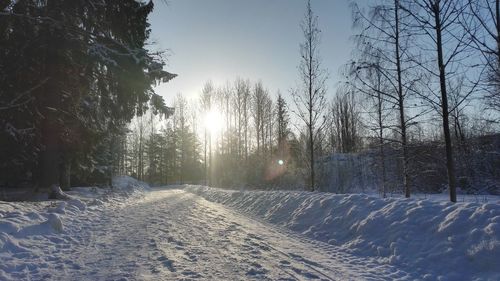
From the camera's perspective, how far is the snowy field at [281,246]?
17.5ft

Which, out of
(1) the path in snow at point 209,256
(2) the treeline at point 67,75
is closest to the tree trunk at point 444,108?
(1) the path in snow at point 209,256

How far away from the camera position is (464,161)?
21.1 m

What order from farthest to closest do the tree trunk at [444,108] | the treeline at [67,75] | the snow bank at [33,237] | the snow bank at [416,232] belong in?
the treeline at [67,75] → the tree trunk at [444,108] → the snow bank at [33,237] → the snow bank at [416,232]

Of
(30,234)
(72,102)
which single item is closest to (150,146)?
(72,102)

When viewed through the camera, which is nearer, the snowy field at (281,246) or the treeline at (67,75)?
the snowy field at (281,246)

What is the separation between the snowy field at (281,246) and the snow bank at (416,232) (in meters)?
0.02

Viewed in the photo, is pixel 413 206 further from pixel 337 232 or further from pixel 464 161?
pixel 464 161

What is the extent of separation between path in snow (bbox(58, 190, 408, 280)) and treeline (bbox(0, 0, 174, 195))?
6.30 meters

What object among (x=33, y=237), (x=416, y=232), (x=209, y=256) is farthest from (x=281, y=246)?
(x=33, y=237)

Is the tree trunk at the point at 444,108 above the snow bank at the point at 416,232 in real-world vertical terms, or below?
above

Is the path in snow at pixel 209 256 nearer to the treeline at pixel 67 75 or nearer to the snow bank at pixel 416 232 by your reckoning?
the snow bank at pixel 416 232

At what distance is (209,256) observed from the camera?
6406mm

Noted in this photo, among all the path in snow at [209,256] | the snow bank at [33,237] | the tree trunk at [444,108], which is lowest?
the path in snow at [209,256]

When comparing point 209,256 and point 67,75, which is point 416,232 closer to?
point 209,256
